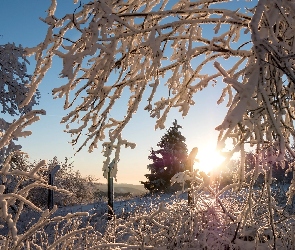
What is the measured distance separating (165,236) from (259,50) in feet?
8.99

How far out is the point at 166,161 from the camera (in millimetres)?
21062

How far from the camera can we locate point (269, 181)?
2.20 metres

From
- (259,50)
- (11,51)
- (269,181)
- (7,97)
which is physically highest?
(11,51)

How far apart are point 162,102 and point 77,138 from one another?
989 millimetres

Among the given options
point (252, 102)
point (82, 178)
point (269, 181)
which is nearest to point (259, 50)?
point (252, 102)

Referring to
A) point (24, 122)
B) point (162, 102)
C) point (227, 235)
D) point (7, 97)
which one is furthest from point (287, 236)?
point (7, 97)

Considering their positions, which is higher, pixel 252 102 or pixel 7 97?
pixel 7 97

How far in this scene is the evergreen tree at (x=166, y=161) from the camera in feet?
68.0

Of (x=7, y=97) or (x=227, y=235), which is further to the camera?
(x=7, y=97)

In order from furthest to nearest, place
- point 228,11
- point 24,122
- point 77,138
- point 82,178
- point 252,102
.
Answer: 1. point 82,178
2. point 77,138
3. point 228,11
4. point 24,122
5. point 252,102

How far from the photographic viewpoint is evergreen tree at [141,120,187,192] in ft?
68.0

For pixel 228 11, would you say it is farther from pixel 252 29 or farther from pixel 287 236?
pixel 287 236

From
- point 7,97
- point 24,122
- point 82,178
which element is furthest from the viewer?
point 82,178

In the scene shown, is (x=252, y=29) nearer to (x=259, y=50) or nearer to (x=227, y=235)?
(x=259, y=50)
